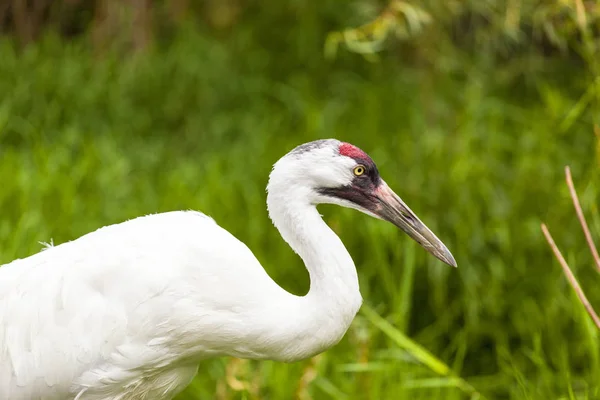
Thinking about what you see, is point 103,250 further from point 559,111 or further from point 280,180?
point 559,111

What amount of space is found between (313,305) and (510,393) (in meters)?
1.92

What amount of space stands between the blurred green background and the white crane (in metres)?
0.75

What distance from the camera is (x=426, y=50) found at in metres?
5.92

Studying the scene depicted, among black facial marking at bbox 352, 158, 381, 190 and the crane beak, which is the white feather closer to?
black facial marking at bbox 352, 158, 381, 190

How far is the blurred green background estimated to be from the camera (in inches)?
172

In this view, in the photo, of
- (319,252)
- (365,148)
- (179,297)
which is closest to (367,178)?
(319,252)

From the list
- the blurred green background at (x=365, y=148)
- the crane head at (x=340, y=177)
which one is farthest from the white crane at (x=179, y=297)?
the blurred green background at (x=365, y=148)

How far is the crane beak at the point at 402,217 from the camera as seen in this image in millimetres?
3051

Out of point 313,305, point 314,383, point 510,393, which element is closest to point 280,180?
point 313,305

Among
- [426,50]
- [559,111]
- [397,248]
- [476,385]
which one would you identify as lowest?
[476,385]

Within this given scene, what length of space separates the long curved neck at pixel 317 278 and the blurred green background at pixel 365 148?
0.75 metres

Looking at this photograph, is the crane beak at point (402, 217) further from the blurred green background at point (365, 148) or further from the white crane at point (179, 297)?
the blurred green background at point (365, 148)

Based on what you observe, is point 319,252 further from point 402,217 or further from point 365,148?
point 365,148

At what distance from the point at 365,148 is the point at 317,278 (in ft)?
12.2
